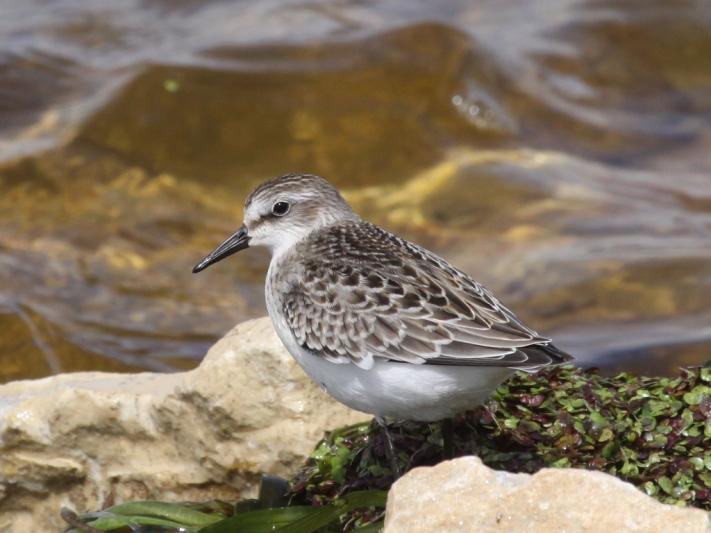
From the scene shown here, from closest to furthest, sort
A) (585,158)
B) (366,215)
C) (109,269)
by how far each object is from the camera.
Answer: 1. (109,269)
2. (366,215)
3. (585,158)

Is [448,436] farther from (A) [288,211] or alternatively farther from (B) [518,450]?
(A) [288,211]

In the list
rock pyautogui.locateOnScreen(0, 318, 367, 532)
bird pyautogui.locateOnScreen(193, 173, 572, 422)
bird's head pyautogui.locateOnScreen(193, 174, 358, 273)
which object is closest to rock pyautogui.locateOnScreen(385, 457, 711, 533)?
bird pyautogui.locateOnScreen(193, 173, 572, 422)

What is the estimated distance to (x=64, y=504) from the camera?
7.00 metres

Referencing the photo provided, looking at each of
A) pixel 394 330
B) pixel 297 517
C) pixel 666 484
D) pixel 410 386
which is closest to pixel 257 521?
pixel 297 517

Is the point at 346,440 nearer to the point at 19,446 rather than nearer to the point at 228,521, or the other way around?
the point at 228,521

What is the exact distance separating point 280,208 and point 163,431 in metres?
1.47

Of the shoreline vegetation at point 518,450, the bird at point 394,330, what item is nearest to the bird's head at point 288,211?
the bird at point 394,330

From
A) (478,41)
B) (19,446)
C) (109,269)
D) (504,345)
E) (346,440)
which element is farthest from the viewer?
(478,41)

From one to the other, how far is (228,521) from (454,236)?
21.7 feet

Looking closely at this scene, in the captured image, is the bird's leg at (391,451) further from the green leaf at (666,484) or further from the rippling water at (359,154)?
the rippling water at (359,154)

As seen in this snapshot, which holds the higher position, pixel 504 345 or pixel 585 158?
pixel 504 345

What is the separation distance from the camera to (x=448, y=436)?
5965 mm

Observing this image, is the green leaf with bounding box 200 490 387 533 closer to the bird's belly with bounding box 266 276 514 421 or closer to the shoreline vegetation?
the shoreline vegetation

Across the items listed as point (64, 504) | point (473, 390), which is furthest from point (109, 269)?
point (473, 390)
